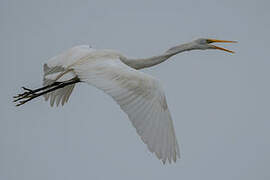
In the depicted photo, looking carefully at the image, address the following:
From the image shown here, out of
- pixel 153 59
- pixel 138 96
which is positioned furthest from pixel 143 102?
pixel 153 59

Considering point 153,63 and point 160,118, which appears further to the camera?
point 153,63

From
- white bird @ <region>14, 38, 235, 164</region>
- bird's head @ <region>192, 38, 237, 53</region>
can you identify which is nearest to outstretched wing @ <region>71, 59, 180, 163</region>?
white bird @ <region>14, 38, 235, 164</region>

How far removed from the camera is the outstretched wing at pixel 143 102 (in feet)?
21.0

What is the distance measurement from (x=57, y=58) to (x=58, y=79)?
1050mm

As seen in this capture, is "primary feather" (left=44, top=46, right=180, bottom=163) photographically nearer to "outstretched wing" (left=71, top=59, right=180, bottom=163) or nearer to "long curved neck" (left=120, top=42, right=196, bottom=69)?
"outstretched wing" (left=71, top=59, right=180, bottom=163)

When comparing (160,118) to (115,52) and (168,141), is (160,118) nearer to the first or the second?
(168,141)

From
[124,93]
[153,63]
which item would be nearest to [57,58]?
[153,63]

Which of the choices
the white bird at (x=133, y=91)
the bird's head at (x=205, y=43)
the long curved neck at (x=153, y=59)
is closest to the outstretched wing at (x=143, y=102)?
the white bird at (x=133, y=91)

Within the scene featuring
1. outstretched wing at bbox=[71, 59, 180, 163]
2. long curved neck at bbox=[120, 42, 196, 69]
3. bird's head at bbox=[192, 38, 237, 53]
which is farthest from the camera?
bird's head at bbox=[192, 38, 237, 53]

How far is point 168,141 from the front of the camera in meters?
6.53

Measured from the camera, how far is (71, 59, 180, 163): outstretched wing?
6.39 metres

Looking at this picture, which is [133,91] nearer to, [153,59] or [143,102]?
[143,102]

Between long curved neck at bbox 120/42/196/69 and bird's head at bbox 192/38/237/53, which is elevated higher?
bird's head at bbox 192/38/237/53

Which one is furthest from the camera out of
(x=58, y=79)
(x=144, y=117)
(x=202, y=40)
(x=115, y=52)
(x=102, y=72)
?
(x=202, y=40)
